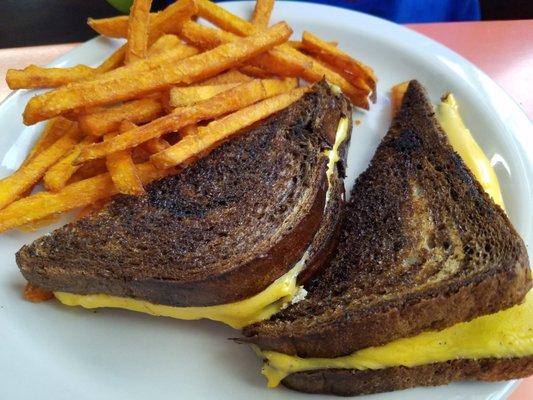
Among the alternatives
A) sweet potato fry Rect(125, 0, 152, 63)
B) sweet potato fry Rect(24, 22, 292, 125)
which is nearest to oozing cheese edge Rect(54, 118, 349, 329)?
sweet potato fry Rect(24, 22, 292, 125)

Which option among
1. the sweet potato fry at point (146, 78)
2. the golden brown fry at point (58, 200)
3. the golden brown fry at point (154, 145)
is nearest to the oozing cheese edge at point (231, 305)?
the golden brown fry at point (58, 200)

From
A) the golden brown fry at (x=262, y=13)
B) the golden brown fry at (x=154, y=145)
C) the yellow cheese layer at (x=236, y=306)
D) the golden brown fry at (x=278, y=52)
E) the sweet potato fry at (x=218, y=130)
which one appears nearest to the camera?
the yellow cheese layer at (x=236, y=306)

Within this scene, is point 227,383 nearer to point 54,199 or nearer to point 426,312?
point 426,312

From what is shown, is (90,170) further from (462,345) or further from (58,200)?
(462,345)

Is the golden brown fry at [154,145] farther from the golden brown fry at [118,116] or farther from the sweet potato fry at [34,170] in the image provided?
the sweet potato fry at [34,170]

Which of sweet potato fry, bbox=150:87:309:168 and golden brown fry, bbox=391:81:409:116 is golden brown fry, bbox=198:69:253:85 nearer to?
sweet potato fry, bbox=150:87:309:168

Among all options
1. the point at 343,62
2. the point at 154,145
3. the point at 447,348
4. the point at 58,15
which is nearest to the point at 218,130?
the point at 154,145
